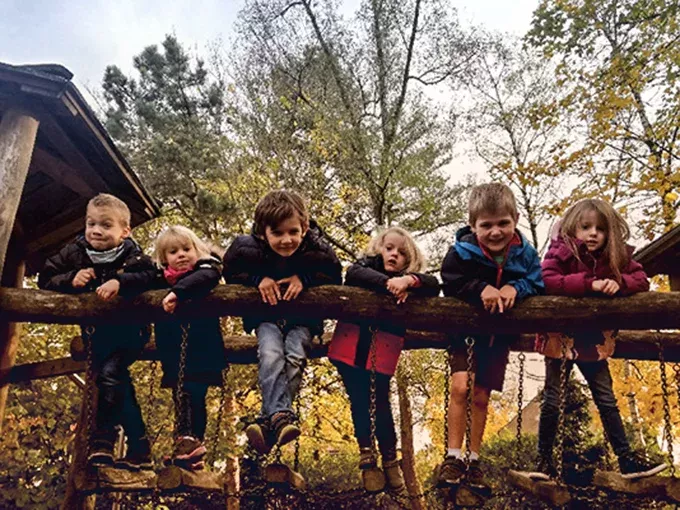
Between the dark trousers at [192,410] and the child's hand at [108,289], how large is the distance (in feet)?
2.72

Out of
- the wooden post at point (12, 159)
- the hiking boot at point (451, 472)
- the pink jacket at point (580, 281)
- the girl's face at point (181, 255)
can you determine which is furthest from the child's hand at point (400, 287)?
the wooden post at point (12, 159)

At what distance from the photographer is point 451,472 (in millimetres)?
3373

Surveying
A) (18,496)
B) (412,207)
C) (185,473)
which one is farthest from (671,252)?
(18,496)

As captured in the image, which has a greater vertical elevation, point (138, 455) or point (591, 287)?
point (591, 287)

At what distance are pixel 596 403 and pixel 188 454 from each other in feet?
9.55

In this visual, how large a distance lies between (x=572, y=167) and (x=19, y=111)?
1077 cm

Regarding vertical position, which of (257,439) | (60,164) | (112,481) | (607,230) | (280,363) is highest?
(60,164)

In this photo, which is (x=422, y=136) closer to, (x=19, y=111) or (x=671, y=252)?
(x=671, y=252)

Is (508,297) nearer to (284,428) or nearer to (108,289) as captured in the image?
(284,428)

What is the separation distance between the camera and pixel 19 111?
4.05m

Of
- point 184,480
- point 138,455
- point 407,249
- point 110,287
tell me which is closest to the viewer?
point 184,480

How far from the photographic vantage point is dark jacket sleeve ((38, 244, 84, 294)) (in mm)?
3621

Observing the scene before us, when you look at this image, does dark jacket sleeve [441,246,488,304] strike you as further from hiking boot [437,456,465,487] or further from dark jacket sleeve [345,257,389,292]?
hiking boot [437,456,465,487]

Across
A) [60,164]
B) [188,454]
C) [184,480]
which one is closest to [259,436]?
[184,480]
